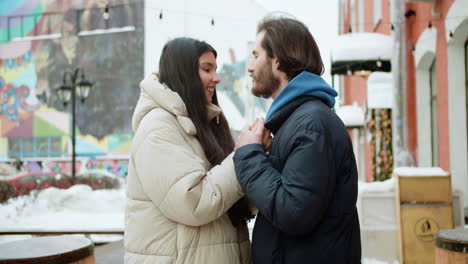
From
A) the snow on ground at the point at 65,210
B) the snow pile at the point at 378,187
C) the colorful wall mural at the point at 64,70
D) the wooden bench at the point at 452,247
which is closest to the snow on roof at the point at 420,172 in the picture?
the snow pile at the point at 378,187

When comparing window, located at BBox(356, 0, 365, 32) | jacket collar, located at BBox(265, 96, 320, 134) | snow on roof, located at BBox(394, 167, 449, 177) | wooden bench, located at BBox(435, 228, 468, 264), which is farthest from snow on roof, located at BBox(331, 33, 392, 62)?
window, located at BBox(356, 0, 365, 32)

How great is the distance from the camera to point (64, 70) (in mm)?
47156

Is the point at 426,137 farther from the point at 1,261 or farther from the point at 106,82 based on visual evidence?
the point at 106,82

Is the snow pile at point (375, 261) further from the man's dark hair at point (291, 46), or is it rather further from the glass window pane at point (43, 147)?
the glass window pane at point (43, 147)

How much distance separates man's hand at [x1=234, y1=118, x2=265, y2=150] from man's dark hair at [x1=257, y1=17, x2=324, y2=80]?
209mm

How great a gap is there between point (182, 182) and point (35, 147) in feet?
153

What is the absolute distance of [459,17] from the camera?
697cm

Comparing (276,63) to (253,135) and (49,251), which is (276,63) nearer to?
(253,135)

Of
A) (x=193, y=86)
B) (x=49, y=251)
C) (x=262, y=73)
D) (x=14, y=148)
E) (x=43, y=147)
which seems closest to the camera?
(x=262, y=73)

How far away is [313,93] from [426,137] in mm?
8121

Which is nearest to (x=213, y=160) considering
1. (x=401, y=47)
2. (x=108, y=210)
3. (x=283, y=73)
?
(x=283, y=73)

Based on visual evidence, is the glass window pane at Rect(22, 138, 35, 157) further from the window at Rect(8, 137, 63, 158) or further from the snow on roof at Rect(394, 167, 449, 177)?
the snow on roof at Rect(394, 167, 449, 177)

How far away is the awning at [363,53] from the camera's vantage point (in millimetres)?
9891

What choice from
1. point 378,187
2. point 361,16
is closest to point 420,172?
point 378,187
